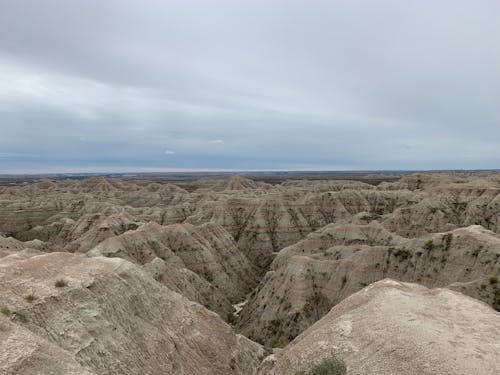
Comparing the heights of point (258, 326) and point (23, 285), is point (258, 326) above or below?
below

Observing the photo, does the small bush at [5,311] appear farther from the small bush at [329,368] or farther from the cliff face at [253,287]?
the small bush at [329,368]

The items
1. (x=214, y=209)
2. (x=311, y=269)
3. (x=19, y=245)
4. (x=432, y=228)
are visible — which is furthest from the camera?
(x=214, y=209)

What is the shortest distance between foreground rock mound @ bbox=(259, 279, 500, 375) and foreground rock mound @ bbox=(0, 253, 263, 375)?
6.78 m

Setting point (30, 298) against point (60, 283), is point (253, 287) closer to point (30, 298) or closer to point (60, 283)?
point (60, 283)

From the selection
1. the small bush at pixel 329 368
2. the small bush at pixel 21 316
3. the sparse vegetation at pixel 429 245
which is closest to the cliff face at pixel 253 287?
the small bush at pixel 21 316

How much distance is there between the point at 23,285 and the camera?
21828 mm

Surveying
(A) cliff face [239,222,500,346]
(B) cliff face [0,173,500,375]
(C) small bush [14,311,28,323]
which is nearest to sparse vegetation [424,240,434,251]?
(A) cliff face [239,222,500,346]

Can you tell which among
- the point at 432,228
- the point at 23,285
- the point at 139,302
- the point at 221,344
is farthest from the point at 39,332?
the point at 432,228

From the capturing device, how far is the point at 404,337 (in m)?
17.2

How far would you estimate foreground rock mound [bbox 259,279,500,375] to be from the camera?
610 inches

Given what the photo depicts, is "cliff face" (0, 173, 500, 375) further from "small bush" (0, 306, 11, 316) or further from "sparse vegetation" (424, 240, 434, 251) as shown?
"sparse vegetation" (424, 240, 434, 251)

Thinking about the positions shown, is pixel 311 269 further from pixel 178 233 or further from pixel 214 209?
pixel 214 209

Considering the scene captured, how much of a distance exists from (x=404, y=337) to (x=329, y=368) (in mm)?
3410

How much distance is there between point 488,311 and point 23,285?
2399 centimetres
